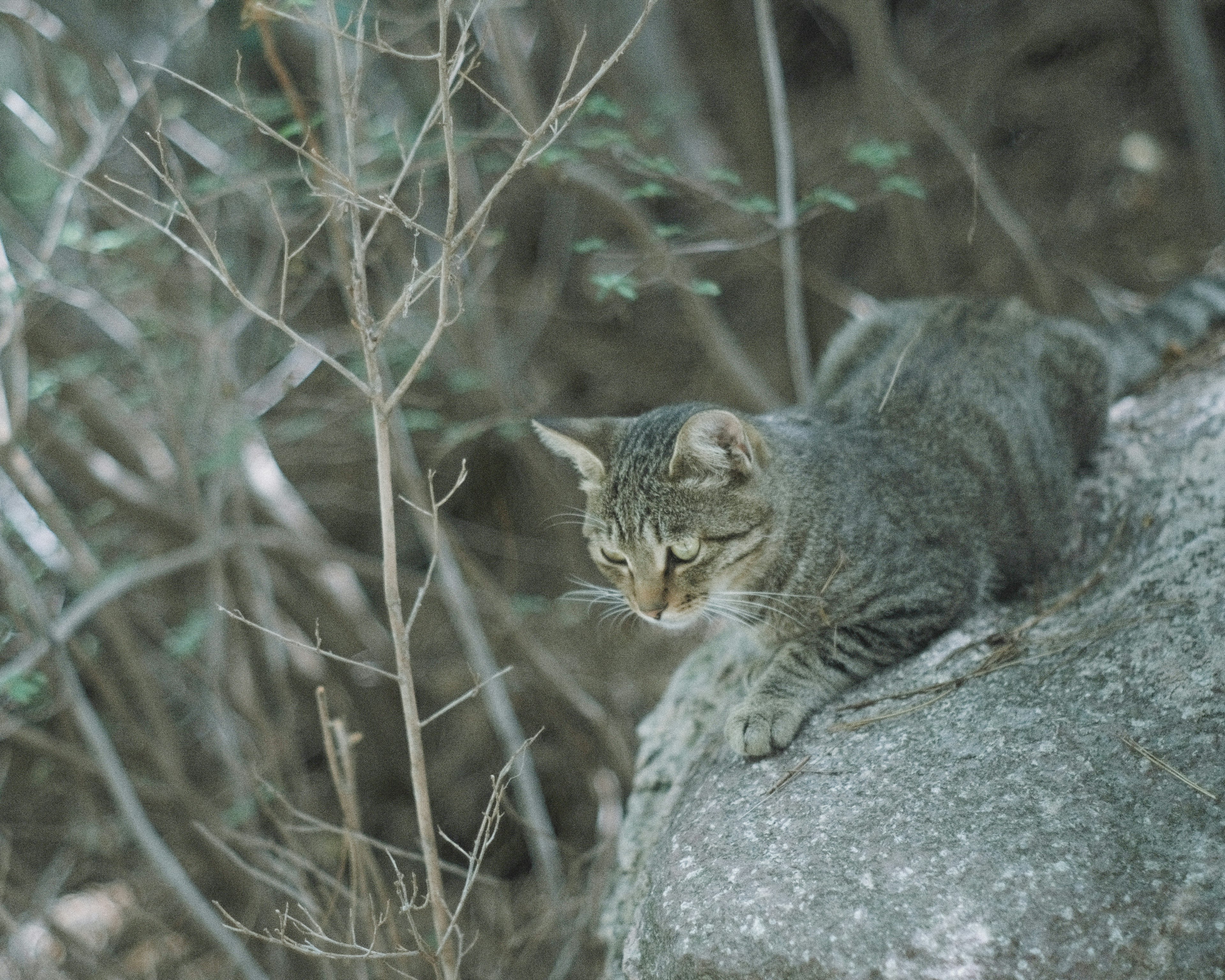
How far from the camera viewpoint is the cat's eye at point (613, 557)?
9.85ft

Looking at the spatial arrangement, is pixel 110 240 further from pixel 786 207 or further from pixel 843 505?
pixel 843 505

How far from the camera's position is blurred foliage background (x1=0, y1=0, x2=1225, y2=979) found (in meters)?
4.29

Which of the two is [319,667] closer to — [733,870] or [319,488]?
[319,488]

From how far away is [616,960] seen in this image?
2.71 m

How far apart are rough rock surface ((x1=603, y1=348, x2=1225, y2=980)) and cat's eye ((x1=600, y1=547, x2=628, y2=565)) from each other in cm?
56

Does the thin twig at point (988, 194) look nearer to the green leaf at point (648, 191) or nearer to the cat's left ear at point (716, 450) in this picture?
the green leaf at point (648, 191)

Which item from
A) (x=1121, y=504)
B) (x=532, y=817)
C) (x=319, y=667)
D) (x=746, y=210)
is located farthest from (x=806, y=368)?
(x=319, y=667)

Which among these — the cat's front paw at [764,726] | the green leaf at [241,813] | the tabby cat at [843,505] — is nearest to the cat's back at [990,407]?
the tabby cat at [843,505]

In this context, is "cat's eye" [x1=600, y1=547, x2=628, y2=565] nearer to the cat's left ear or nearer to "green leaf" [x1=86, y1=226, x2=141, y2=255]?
the cat's left ear

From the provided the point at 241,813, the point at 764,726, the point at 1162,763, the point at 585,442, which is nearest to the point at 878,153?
the point at 585,442

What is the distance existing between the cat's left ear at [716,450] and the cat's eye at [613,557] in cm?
29

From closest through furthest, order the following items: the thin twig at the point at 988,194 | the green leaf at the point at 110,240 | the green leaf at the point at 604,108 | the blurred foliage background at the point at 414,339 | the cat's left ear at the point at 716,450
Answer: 1. the cat's left ear at the point at 716,450
2. the green leaf at the point at 604,108
3. the green leaf at the point at 110,240
4. the blurred foliage background at the point at 414,339
5. the thin twig at the point at 988,194

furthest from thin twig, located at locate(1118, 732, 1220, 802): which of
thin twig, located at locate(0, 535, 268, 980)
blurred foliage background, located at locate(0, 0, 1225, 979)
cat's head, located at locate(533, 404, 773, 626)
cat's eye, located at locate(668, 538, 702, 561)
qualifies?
thin twig, located at locate(0, 535, 268, 980)

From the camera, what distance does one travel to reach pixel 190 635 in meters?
4.49
